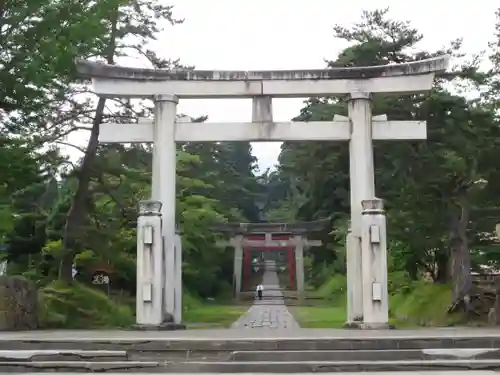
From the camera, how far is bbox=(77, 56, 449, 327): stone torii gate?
15367 mm

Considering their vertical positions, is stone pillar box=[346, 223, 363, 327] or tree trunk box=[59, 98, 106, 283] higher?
tree trunk box=[59, 98, 106, 283]

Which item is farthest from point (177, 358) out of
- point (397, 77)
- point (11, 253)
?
point (11, 253)

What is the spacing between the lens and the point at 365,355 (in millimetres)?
10219

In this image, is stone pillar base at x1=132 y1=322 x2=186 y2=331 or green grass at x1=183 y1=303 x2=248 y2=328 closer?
stone pillar base at x1=132 y1=322 x2=186 y2=331

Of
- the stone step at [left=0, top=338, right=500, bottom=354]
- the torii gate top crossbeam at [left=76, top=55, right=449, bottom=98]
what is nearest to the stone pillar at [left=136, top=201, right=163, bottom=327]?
the torii gate top crossbeam at [left=76, top=55, right=449, bottom=98]

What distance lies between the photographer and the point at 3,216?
47.4 feet

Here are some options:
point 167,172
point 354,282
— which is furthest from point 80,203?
point 354,282

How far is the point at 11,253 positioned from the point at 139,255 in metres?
9.87

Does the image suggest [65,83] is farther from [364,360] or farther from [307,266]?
[307,266]

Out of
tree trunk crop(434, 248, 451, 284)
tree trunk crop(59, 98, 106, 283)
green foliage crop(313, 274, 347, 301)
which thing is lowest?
green foliage crop(313, 274, 347, 301)

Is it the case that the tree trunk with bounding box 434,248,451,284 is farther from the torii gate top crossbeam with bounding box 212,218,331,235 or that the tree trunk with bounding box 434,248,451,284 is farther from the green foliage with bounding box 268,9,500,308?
the torii gate top crossbeam with bounding box 212,218,331,235

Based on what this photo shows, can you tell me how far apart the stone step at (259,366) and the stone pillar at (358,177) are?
5097 millimetres

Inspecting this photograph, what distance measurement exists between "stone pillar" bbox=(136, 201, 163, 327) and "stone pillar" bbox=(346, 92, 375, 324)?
421 centimetres

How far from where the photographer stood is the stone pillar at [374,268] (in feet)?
46.2
